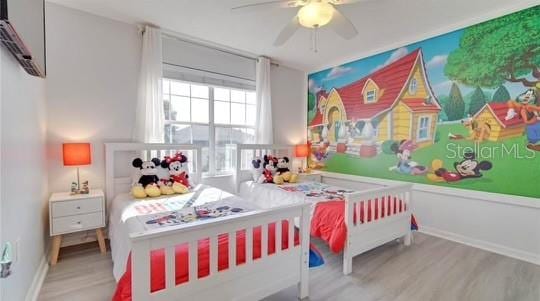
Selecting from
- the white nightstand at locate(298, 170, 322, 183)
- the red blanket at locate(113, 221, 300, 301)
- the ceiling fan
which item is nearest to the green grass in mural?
the white nightstand at locate(298, 170, 322, 183)

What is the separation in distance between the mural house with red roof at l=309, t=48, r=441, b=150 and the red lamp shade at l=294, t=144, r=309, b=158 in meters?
0.34

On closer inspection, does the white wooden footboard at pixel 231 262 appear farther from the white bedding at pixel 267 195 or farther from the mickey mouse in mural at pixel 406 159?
the mickey mouse in mural at pixel 406 159

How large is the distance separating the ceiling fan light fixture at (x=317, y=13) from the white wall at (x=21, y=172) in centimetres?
184

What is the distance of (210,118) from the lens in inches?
147

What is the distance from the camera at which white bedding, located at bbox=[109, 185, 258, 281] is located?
1802 mm

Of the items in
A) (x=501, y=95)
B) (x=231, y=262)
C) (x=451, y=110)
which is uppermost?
(x=501, y=95)

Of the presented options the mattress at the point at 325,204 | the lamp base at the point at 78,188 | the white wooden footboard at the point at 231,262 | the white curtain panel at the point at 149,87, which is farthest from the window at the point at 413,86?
the lamp base at the point at 78,188

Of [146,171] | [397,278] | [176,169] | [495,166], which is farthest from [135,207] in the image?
[495,166]

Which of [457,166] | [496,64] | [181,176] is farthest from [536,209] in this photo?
[181,176]

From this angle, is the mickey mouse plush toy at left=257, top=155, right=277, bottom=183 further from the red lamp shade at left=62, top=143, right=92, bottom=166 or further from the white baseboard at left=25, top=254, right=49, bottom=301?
the white baseboard at left=25, top=254, right=49, bottom=301

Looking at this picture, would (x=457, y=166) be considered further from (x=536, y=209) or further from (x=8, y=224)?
(x=8, y=224)

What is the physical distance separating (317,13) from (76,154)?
261 cm

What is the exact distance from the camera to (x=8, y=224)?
1348 mm

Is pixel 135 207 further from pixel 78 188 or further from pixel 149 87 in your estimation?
pixel 149 87
